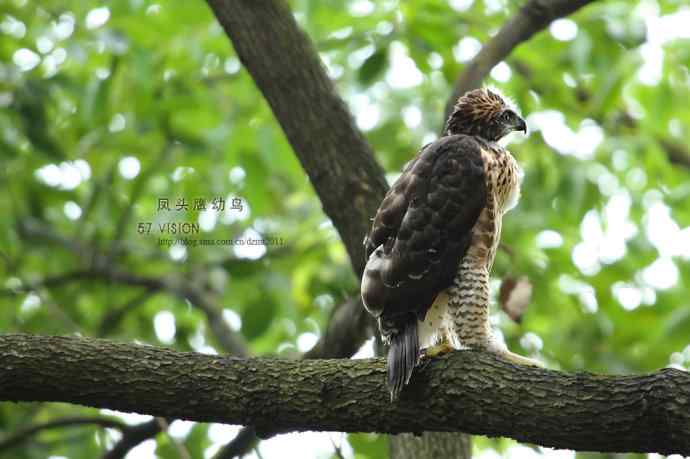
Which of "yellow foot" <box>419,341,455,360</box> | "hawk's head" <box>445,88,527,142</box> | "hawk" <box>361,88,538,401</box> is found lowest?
"yellow foot" <box>419,341,455,360</box>

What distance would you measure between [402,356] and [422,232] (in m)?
0.63

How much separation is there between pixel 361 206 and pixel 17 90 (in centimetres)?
301

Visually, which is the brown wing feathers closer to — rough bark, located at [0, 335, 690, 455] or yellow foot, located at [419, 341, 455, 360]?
yellow foot, located at [419, 341, 455, 360]

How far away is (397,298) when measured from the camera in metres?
3.88

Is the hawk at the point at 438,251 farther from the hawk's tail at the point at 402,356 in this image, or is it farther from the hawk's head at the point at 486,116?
the hawk's head at the point at 486,116

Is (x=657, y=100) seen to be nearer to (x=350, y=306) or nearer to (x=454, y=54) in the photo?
(x=454, y=54)

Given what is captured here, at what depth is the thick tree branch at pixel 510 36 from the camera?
5.04m

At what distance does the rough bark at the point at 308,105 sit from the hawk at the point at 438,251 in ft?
1.52

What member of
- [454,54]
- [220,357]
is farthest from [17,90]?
[220,357]

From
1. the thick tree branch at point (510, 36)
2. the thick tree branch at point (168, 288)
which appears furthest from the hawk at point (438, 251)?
the thick tree branch at point (168, 288)

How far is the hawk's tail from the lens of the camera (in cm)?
343

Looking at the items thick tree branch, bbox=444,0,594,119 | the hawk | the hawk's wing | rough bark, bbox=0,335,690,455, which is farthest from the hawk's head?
rough bark, bbox=0,335,690,455

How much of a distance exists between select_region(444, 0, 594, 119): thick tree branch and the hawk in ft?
2.28

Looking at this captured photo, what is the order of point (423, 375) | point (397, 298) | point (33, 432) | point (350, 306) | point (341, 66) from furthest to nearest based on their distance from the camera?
point (341, 66) → point (33, 432) → point (350, 306) → point (397, 298) → point (423, 375)
